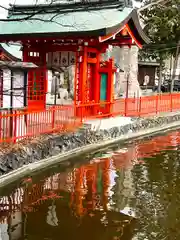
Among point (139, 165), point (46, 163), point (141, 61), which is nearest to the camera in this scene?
point (46, 163)

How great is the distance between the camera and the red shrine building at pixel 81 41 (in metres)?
16.1

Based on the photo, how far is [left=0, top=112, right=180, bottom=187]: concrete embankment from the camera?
1050 cm

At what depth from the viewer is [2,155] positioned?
10.2 meters

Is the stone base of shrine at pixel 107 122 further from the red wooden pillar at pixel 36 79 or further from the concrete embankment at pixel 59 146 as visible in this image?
the red wooden pillar at pixel 36 79

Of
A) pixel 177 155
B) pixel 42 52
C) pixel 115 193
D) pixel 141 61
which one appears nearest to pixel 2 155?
pixel 115 193

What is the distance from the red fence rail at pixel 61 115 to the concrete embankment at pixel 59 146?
32 cm

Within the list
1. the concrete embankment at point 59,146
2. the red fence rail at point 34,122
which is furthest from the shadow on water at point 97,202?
the red fence rail at point 34,122

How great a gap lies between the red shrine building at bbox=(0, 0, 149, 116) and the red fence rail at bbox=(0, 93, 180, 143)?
39 cm

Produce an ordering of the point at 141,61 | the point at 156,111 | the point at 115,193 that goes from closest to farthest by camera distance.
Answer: the point at 115,193 → the point at 156,111 → the point at 141,61

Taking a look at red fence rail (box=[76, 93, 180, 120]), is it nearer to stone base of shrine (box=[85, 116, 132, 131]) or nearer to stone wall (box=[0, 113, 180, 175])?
stone base of shrine (box=[85, 116, 132, 131])

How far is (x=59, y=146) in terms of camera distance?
12.9 meters

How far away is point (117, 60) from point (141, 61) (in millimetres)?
12239

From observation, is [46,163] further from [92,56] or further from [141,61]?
[141,61]

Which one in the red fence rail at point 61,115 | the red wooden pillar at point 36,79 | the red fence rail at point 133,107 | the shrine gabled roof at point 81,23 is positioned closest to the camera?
the red fence rail at point 61,115
